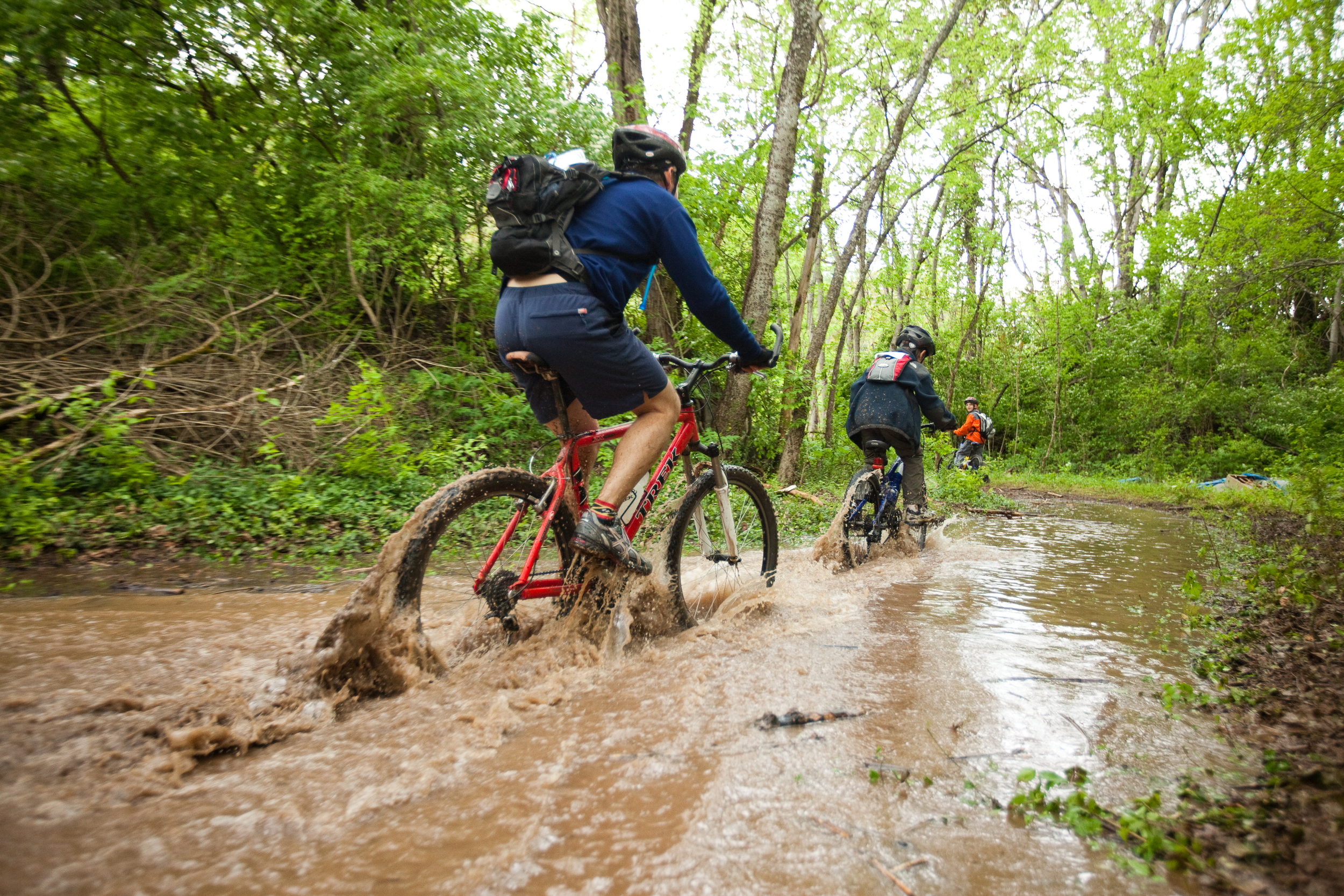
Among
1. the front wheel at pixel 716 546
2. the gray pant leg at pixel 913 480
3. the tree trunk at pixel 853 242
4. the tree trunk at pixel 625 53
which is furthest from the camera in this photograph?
the tree trunk at pixel 853 242

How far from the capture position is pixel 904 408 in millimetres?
5875

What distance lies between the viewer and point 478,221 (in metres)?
8.05

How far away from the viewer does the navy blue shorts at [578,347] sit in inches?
105

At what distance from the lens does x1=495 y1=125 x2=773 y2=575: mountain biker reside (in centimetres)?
269

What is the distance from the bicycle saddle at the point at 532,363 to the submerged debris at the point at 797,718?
1.57 meters

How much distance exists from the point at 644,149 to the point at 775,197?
19.7 feet

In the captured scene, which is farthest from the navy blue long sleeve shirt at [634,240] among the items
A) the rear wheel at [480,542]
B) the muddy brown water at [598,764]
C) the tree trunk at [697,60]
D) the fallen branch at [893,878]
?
the tree trunk at [697,60]

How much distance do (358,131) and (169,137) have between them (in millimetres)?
1988

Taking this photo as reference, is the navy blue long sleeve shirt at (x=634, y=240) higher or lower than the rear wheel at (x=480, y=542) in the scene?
higher

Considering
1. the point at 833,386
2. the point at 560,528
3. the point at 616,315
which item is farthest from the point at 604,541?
the point at 833,386

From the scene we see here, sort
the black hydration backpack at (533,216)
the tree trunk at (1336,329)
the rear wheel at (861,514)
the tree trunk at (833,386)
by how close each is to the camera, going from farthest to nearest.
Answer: the tree trunk at (1336,329)
the tree trunk at (833,386)
the rear wheel at (861,514)
the black hydration backpack at (533,216)

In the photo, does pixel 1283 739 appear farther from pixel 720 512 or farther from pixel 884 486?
pixel 884 486

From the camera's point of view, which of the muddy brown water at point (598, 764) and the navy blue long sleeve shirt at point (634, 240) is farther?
the navy blue long sleeve shirt at point (634, 240)

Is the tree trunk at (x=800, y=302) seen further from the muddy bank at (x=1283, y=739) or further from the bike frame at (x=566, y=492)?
the bike frame at (x=566, y=492)
